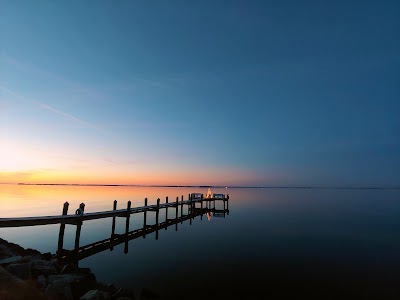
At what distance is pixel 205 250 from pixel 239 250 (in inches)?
102

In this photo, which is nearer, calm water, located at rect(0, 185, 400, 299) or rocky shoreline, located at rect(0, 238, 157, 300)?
rocky shoreline, located at rect(0, 238, 157, 300)

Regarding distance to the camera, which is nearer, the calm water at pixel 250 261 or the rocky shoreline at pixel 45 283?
the rocky shoreline at pixel 45 283

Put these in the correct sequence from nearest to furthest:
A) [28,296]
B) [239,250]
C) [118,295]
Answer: [28,296] < [118,295] < [239,250]

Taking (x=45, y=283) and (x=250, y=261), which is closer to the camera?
(x=45, y=283)

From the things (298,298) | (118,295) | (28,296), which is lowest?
(298,298)

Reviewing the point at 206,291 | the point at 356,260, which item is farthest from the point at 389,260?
the point at 206,291

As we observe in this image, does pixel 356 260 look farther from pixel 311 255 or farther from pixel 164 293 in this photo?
pixel 164 293

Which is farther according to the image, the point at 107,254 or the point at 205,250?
the point at 205,250

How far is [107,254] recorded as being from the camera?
19.2 metres

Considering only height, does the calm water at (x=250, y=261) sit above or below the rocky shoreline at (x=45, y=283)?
below

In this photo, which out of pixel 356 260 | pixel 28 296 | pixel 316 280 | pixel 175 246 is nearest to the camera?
pixel 28 296

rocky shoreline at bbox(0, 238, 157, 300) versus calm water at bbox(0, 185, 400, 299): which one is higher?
rocky shoreline at bbox(0, 238, 157, 300)

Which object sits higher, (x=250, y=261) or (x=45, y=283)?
(x=45, y=283)

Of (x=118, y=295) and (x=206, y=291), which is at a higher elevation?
(x=118, y=295)
